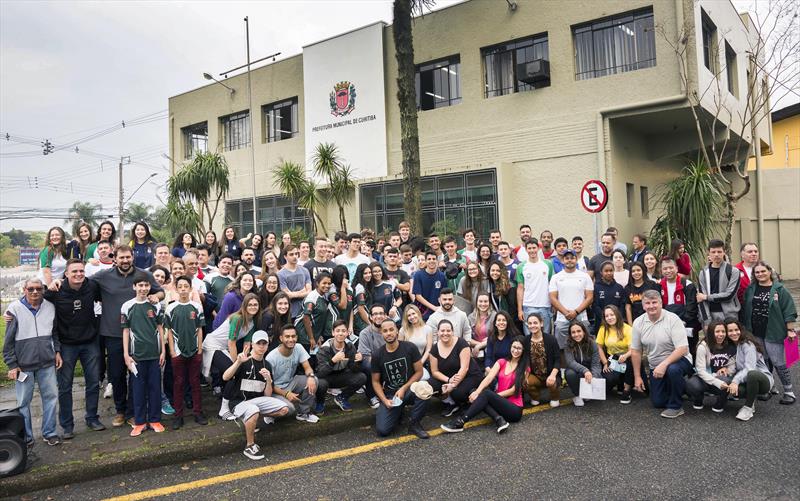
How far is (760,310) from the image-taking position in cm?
671

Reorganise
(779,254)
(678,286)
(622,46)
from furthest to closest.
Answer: (779,254) < (622,46) < (678,286)

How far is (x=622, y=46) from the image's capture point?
14.5 m

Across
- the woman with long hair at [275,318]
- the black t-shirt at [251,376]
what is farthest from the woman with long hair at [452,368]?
the black t-shirt at [251,376]

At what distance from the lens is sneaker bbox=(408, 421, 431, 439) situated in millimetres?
5629

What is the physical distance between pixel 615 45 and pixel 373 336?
11.8 meters

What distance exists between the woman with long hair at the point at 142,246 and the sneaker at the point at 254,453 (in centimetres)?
373

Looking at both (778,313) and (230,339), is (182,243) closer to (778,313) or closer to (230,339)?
(230,339)

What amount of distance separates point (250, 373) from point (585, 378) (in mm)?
3823

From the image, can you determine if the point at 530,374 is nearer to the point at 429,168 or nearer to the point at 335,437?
the point at 335,437

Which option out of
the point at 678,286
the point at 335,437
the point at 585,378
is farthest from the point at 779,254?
the point at 335,437

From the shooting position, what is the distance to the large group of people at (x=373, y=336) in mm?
5719

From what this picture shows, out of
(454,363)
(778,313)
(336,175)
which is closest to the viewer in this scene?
(454,363)

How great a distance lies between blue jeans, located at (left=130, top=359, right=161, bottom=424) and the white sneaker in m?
1.46

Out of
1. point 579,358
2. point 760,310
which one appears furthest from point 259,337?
point 760,310
